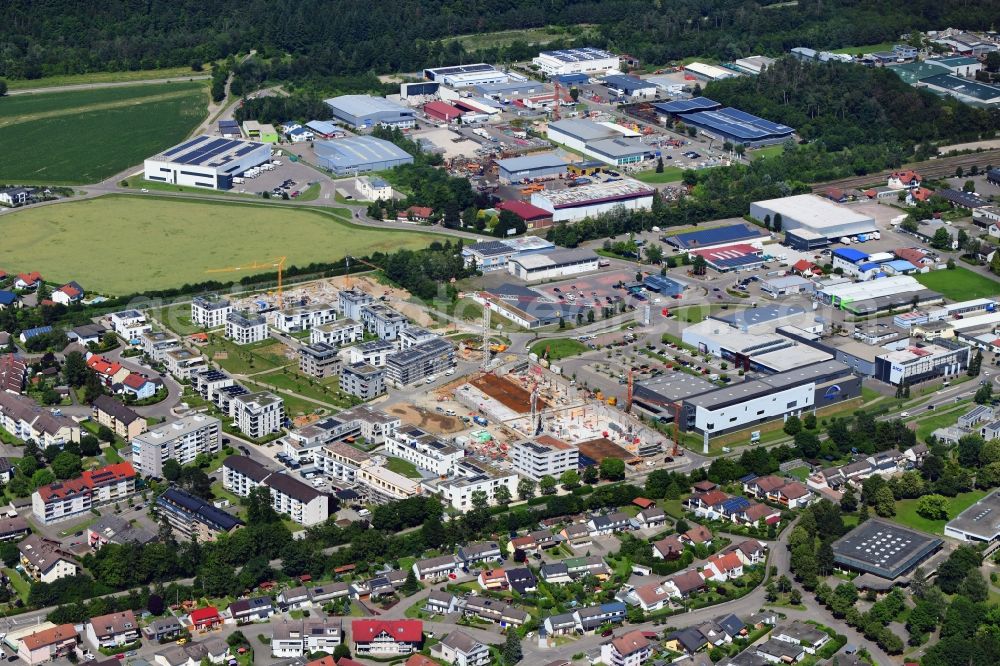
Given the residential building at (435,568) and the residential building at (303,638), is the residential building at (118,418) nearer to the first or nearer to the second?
the residential building at (435,568)

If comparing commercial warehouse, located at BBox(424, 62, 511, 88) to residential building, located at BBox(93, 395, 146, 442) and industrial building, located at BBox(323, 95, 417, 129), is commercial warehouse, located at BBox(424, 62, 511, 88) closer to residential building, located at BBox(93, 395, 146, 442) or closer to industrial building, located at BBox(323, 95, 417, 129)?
industrial building, located at BBox(323, 95, 417, 129)

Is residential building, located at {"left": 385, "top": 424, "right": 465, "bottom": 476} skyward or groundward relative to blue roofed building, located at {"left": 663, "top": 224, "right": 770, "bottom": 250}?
groundward

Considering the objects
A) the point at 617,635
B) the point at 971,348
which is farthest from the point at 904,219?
the point at 617,635

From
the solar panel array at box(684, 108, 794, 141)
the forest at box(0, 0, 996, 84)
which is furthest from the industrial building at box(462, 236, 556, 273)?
the forest at box(0, 0, 996, 84)

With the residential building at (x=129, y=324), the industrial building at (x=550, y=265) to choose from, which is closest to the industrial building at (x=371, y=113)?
the industrial building at (x=550, y=265)

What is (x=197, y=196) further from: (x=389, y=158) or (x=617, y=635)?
(x=617, y=635)

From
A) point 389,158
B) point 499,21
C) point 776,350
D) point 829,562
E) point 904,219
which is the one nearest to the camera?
point 829,562
